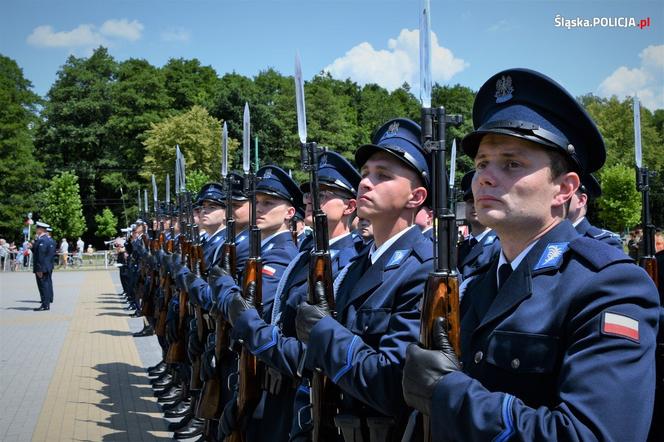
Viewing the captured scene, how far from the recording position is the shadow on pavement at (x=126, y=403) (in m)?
7.02

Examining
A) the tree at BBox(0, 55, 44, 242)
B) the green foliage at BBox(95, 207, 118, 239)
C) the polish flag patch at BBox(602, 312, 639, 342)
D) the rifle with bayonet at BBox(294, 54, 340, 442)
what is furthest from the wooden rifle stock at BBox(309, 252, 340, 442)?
the tree at BBox(0, 55, 44, 242)

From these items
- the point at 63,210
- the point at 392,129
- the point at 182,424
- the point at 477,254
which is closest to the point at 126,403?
the point at 182,424

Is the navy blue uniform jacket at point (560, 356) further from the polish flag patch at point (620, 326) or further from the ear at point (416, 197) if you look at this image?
the ear at point (416, 197)

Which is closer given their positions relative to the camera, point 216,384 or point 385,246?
point 385,246

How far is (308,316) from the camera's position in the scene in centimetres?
294

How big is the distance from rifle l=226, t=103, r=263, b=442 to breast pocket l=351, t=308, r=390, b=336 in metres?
1.47

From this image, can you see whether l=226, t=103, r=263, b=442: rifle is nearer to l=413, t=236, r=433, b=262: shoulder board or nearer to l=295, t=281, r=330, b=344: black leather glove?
l=295, t=281, r=330, b=344: black leather glove

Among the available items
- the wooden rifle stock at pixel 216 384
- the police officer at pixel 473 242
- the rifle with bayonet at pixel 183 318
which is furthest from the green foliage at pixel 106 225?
the wooden rifle stock at pixel 216 384

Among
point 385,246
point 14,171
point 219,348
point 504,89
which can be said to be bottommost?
point 219,348

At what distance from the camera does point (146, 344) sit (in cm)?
1216

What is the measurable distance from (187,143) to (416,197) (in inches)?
1935

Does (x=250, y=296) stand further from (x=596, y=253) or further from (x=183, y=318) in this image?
(x=183, y=318)

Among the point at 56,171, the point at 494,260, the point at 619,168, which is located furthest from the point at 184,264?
the point at 56,171

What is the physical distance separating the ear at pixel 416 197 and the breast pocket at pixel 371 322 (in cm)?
60
